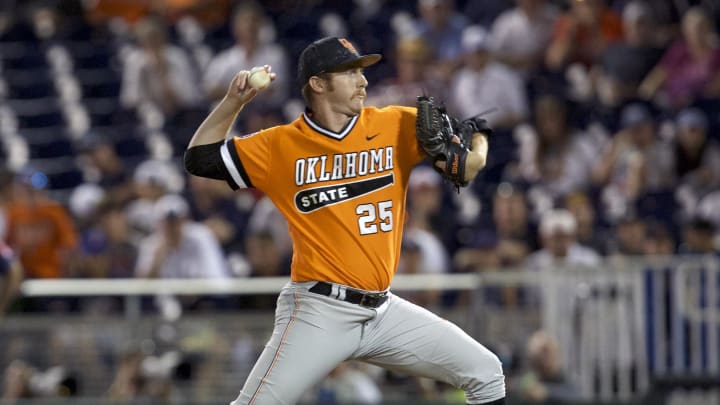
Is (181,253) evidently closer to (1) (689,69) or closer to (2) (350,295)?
(1) (689,69)

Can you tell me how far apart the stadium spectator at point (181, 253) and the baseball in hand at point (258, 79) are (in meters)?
5.87

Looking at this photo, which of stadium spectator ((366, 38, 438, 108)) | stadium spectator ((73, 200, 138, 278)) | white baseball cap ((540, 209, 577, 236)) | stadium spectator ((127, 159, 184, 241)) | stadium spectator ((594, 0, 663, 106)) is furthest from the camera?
stadium spectator ((366, 38, 438, 108))

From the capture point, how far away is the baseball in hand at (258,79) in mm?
5723

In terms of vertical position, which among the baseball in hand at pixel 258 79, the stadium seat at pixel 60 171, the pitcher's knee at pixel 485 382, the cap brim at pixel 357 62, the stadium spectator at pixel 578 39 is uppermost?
the stadium spectator at pixel 578 39

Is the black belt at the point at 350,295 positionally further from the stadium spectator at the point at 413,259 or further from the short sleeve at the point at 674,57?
the short sleeve at the point at 674,57

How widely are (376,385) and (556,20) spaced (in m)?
4.55

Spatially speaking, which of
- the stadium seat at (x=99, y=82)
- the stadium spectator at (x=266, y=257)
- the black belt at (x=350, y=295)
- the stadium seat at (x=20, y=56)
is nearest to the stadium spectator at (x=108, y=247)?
the stadium spectator at (x=266, y=257)

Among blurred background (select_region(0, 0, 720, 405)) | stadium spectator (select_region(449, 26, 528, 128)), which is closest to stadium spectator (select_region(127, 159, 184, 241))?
blurred background (select_region(0, 0, 720, 405))

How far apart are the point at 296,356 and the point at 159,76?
9.92m

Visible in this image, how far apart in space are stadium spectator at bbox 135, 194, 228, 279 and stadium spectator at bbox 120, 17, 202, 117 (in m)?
3.39

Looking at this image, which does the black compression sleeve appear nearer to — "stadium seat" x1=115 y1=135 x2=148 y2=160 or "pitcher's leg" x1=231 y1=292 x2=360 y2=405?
"pitcher's leg" x1=231 y1=292 x2=360 y2=405

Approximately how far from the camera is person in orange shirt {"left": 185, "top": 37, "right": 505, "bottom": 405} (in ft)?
19.1

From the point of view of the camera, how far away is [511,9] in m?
13.8

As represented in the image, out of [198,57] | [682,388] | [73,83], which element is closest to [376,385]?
[682,388]
